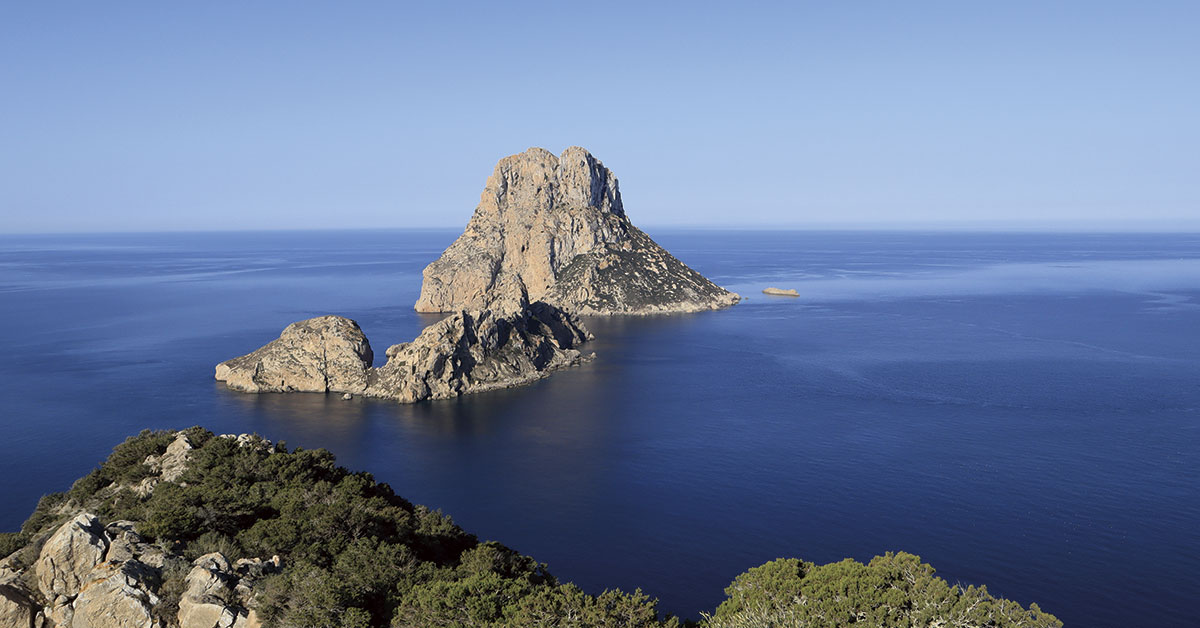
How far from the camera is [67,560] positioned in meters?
27.5

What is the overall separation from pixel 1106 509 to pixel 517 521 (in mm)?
48988

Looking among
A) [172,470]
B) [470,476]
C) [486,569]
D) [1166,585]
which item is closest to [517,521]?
[470,476]

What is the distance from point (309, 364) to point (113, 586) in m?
86.8

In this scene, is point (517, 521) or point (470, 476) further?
point (470, 476)

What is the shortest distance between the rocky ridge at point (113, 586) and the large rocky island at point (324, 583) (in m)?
0.04

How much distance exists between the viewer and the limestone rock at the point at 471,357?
109m

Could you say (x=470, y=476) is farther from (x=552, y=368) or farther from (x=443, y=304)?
(x=443, y=304)

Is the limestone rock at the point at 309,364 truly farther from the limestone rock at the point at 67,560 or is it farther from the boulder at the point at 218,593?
the boulder at the point at 218,593

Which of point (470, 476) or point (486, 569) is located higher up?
point (486, 569)

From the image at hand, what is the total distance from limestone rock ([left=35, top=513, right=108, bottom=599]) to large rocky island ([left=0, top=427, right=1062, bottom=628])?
4cm

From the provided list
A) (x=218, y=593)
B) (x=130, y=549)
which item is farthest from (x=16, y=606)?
(x=218, y=593)

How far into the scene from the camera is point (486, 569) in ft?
108

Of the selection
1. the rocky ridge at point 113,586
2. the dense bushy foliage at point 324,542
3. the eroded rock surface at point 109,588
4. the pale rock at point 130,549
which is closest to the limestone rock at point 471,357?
the dense bushy foliage at point 324,542

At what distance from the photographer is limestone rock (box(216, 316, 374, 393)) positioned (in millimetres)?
109500
